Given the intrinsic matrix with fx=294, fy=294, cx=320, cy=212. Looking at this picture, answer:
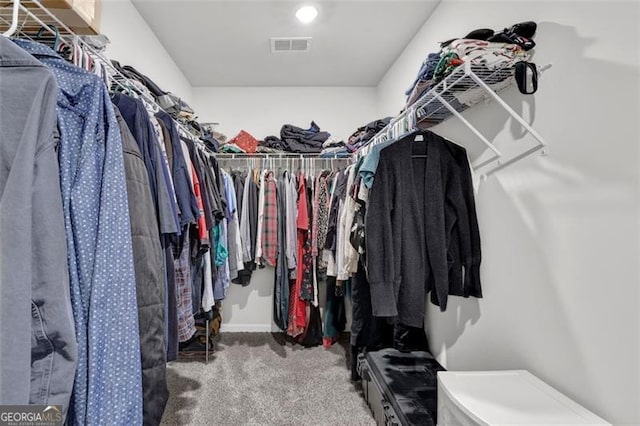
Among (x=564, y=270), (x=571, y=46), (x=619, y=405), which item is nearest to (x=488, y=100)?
(x=571, y=46)

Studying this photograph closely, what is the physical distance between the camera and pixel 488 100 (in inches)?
55.4

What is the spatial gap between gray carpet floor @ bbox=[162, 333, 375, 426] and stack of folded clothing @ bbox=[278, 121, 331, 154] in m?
1.89

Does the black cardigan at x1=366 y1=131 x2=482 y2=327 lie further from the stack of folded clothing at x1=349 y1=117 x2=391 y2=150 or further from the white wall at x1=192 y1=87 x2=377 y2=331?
the white wall at x1=192 y1=87 x2=377 y2=331

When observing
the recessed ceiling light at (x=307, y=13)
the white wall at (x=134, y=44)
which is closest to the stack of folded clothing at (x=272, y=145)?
the white wall at (x=134, y=44)

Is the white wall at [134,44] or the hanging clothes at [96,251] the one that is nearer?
the hanging clothes at [96,251]

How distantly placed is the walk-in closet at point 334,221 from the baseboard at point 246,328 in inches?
10.2

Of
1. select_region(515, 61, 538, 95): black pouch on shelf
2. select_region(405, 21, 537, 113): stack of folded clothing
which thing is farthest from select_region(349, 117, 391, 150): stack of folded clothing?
select_region(515, 61, 538, 95): black pouch on shelf

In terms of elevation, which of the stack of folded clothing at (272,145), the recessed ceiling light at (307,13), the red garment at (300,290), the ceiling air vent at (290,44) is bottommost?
the red garment at (300,290)

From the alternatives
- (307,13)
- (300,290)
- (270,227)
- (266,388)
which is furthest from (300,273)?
(307,13)

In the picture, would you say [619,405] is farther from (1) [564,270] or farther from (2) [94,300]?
(2) [94,300]

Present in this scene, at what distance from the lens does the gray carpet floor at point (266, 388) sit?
1772mm

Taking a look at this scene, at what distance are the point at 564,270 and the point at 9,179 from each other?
5.08ft

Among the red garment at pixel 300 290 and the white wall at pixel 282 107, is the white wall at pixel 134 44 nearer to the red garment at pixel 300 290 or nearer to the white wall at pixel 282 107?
the white wall at pixel 282 107

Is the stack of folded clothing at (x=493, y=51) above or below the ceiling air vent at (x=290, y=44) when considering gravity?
below
